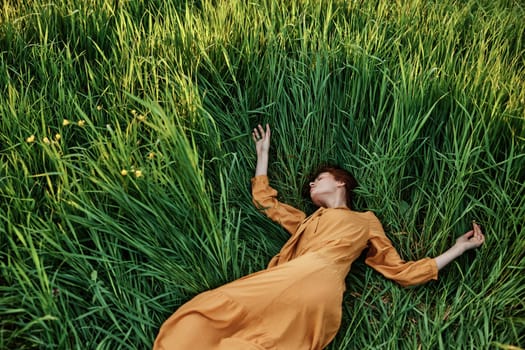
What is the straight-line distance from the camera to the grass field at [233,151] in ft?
7.22

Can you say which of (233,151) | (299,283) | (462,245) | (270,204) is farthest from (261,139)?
(462,245)

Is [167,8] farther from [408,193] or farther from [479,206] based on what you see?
[479,206]

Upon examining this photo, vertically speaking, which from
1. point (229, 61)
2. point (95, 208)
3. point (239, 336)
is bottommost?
point (239, 336)

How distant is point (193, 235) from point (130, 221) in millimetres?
282

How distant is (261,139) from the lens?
9.19 ft

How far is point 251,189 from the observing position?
2709 millimetres

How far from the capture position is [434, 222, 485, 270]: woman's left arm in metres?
2.38

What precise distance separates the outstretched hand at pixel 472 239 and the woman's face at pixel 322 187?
63 centimetres

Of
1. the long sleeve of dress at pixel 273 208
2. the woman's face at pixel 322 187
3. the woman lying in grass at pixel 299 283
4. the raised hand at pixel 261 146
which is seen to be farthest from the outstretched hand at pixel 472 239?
the raised hand at pixel 261 146

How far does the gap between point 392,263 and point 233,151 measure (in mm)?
985

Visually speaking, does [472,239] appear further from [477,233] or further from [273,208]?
[273,208]

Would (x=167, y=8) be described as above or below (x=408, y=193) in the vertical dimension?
above

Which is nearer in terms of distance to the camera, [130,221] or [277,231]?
[130,221]

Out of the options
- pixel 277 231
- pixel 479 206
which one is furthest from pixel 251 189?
pixel 479 206
